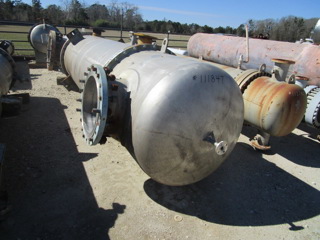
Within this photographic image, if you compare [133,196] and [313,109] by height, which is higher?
[313,109]

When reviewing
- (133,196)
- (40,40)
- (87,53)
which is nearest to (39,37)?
(40,40)

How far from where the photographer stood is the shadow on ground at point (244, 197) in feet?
8.49

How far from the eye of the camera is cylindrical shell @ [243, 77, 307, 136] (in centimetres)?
323

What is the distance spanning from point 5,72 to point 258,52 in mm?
4743

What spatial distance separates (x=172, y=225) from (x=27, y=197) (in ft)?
4.84

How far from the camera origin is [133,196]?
2.71 metres

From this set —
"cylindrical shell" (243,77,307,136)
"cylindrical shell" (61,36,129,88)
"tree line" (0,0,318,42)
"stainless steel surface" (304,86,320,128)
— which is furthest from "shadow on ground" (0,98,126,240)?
"tree line" (0,0,318,42)

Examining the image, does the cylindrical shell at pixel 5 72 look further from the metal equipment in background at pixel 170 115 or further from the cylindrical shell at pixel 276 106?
the cylindrical shell at pixel 276 106

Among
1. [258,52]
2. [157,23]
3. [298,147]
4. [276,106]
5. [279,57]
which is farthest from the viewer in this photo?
[157,23]

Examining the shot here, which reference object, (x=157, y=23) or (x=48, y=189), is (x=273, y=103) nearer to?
(x=48, y=189)

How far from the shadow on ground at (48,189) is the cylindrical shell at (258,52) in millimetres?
3815

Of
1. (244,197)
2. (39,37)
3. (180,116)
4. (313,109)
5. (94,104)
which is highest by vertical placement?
(39,37)

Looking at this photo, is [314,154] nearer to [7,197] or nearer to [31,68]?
[7,197]

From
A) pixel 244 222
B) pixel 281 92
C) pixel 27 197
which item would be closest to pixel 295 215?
pixel 244 222
